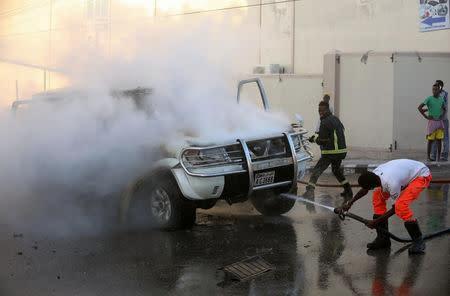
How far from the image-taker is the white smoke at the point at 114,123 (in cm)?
700

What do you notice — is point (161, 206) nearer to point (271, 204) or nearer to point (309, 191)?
point (271, 204)

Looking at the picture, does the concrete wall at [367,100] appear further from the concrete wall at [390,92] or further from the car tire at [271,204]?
the car tire at [271,204]

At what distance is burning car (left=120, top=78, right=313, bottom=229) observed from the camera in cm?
632

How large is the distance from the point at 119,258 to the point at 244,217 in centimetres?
229

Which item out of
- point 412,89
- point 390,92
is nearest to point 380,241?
point 390,92

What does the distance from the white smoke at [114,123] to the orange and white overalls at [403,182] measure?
175 cm

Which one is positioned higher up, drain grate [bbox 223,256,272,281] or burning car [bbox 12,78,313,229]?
burning car [bbox 12,78,313,229]

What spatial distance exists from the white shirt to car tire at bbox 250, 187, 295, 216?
6.82 feet

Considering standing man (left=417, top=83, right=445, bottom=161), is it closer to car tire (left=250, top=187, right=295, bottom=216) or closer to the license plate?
car tire (left=250, top=187, right=295, bottom=216)

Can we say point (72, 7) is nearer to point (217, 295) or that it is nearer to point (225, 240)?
point (225, 240)

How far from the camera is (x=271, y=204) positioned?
7688 mm

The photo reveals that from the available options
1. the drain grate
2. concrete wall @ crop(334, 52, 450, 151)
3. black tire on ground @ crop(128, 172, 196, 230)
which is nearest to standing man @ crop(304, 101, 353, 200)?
black tire on ground @ crop(128, 172, 196, 230)

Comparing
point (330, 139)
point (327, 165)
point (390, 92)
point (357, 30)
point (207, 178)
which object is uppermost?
point (357, 30)

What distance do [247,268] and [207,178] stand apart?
139 cm
